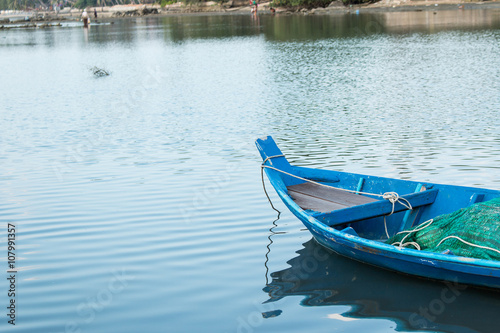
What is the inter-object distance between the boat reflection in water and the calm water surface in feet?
0.07

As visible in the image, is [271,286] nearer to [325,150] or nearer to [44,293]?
[44,293]

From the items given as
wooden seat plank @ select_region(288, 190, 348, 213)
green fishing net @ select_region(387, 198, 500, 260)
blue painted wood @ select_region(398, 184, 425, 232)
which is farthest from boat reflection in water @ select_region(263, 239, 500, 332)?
blue painted wood @ select_region(398, 184, 425, 232)

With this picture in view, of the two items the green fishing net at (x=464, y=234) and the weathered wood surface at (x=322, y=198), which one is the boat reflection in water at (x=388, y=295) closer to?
the green fishing net at (x=464, y=234)

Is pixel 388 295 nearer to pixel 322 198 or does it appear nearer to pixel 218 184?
pixel 322 198

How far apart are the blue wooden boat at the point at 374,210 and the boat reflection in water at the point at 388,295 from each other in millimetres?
150

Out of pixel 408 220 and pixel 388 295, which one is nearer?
Answer: pixel 388 295

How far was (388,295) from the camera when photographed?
6.41 m

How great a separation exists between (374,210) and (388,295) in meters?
1.29

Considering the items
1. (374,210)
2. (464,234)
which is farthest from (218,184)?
(464,234)

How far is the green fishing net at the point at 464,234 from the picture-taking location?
6168 mm

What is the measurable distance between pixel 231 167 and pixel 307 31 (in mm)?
42851

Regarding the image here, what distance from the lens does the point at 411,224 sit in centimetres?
764

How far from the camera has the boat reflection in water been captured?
5867 mm

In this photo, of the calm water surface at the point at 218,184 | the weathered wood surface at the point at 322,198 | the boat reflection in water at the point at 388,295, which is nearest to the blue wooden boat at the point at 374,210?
the weathered wood surface at the point at 322,198
